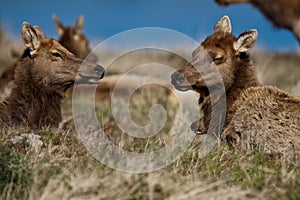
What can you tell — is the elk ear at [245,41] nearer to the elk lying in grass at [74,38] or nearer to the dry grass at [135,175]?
the dry grass at [135,175]

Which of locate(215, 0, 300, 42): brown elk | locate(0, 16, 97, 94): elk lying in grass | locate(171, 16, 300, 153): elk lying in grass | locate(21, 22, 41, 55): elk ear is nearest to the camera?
locate(171, 16, 300, 153): elk lying in grass

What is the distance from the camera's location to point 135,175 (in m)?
5.00

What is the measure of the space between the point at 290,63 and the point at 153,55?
14.8 ft

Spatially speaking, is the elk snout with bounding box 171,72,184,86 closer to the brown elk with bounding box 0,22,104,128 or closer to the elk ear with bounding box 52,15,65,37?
the brown elk with bounding box 0,22,104,128

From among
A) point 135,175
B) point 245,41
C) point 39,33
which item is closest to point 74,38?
point 39,33

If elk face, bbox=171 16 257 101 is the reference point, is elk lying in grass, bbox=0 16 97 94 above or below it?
above

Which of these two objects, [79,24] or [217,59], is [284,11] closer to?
[79,24]

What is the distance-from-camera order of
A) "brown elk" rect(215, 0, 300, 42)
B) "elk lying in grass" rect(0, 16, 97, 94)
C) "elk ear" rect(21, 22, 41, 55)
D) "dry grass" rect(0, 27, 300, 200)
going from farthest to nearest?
1. "brown elk" rect(215, 0, 300, 42)
2. "elk lying in grass" rect(0, 16, 97, 94)
3. "elk ear" rect(21, 22, 41, 55)
4. "dry grass" rect(0, 27, 300, 200)

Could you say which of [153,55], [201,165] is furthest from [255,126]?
[153,55]

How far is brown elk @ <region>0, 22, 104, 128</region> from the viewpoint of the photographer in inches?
302

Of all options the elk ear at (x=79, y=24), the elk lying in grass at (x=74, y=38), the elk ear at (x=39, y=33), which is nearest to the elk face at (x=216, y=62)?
the elk ear at (x=39, y=33)

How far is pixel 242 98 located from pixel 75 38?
5.95 m

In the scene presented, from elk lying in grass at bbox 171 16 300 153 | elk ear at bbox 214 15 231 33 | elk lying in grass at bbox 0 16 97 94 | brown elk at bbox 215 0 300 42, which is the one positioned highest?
brown elk at bbox 215 0 300 42

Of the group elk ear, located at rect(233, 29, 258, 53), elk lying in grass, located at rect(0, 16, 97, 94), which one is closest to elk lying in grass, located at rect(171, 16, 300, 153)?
elk ear, located at rect(233, 29, 258, 53)
